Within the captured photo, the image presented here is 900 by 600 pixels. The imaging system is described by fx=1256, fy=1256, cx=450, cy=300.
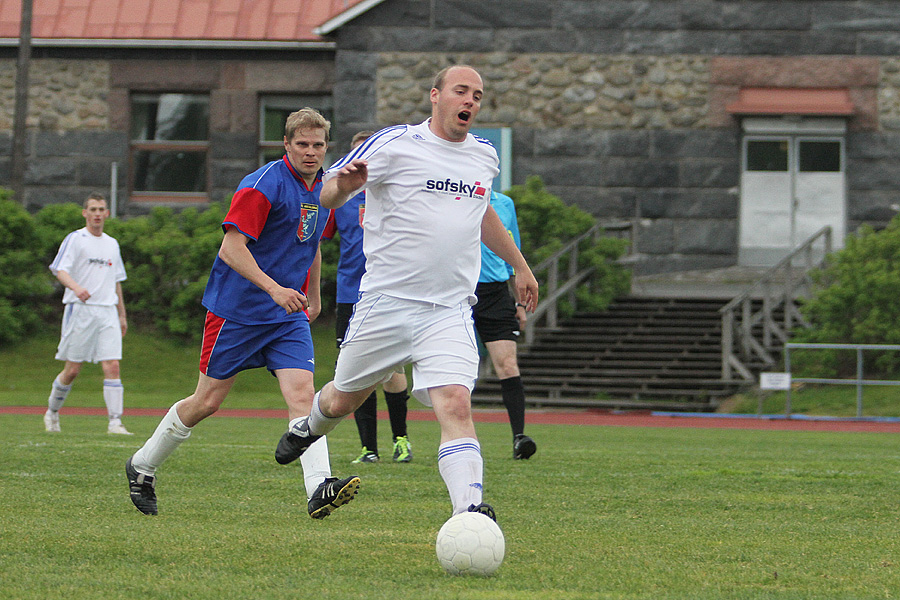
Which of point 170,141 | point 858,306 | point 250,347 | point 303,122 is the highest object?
point 170,141

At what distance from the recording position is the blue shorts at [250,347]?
645cm

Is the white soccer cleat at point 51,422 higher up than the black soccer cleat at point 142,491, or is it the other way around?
the black soccer cleat at point 142,491

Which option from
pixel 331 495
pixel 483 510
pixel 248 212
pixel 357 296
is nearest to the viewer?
pixel 483 510

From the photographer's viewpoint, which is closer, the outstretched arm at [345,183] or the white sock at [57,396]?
the outstretched arm at [345,183]

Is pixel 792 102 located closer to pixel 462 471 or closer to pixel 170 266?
pixel 170 266

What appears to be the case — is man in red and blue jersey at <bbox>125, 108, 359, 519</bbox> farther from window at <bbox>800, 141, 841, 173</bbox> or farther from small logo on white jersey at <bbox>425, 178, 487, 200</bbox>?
window at <bbox>800, 141, 841, 173</bbox>

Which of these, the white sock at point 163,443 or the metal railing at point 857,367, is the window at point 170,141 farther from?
the white sock at point 163,443

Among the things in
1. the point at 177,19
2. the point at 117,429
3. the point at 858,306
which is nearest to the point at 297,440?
the point at 117,429

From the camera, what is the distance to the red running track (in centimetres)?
1628

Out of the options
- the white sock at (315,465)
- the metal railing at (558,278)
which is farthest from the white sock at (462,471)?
the metal railing at (558,278)

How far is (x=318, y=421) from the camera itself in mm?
6125

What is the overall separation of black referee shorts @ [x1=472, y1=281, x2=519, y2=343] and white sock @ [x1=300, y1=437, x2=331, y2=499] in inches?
154

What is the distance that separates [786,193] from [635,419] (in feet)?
27.6

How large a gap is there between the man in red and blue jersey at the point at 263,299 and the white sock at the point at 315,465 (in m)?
0.03
